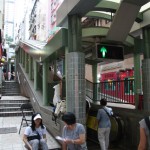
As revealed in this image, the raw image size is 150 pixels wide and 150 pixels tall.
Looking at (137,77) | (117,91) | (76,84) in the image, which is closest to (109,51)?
(76,84)

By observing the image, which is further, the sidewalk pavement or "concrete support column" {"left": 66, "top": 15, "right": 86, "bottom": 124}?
the sidewalk pavement

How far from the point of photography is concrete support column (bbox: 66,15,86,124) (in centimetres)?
492

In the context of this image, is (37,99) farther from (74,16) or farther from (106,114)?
(74,16)

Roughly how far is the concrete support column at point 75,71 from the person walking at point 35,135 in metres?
1.00

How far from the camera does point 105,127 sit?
5.38 metres

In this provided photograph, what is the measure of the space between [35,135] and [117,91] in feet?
12.4

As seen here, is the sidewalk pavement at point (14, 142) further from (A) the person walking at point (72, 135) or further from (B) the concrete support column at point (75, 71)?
(A) the person walking at point (72, 135)

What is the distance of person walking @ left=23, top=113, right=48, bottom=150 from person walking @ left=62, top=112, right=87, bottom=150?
880 millimetres

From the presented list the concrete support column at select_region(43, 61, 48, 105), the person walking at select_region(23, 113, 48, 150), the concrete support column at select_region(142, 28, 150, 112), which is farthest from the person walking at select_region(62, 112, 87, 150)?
the concrete support column at select_region(43, 61, 48, 105)

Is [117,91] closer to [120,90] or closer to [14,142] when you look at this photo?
[120,90]

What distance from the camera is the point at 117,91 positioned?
23.8 ft

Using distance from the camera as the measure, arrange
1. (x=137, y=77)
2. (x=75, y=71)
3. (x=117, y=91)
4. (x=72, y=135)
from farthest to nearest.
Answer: (x=117, y=91), (x=137, y=77), (x=75, y=71), (x=72, y=135)

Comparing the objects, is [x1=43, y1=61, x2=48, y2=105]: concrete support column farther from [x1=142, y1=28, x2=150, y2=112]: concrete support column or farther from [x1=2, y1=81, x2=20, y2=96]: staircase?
[x1=2, y1=81, x2=20, y2=96]: staircase

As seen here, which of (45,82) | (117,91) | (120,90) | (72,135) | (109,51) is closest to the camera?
(72,135)
